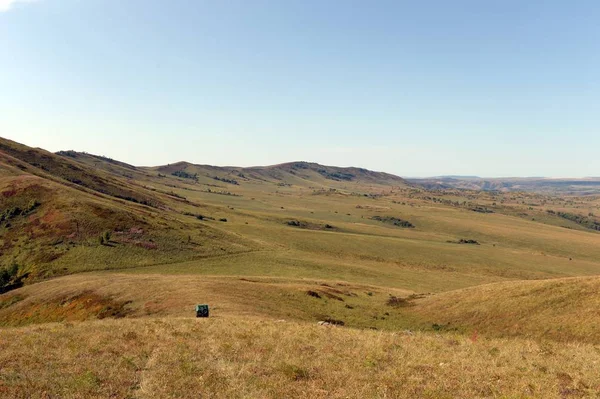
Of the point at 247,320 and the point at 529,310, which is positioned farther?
the point at 529,310

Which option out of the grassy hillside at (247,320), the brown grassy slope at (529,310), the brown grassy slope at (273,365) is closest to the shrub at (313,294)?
the grassy hillside at (247,320)

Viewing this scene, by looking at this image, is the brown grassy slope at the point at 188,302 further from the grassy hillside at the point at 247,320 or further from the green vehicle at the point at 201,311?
the green vehicle at the point at 201,311

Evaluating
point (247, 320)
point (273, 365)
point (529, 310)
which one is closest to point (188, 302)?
point (247, 320)

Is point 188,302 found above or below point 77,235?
above

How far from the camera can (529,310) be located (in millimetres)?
38844

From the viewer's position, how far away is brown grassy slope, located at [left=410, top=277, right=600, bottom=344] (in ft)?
110

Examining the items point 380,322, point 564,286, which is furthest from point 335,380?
point 564,286

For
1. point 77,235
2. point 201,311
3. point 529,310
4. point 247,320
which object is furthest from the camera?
point 77,235

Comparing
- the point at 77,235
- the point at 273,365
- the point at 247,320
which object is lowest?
the point at 77,235

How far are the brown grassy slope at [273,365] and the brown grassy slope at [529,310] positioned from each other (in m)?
8.13

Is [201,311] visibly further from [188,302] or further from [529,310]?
[529,310]

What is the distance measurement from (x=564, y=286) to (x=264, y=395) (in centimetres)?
3852

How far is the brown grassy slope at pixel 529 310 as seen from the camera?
33531 millimetres

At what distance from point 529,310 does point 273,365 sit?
3099 cm
